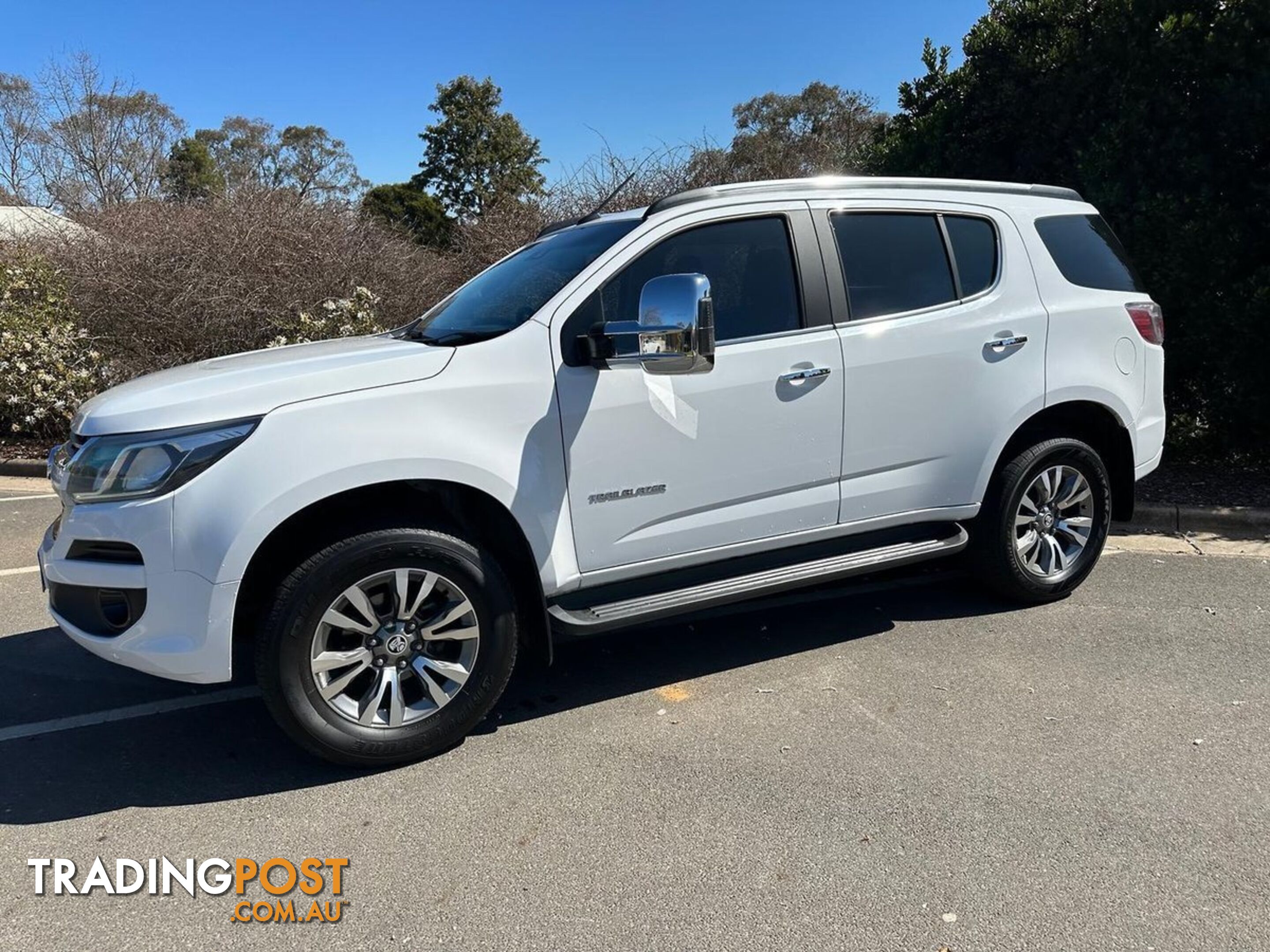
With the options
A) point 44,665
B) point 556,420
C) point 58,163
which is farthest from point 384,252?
point 58,163

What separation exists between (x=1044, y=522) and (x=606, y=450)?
248 centimetres

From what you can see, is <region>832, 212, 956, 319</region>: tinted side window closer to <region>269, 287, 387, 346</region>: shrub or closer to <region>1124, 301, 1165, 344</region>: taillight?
<region>1124, 301, 1165, 344</region>: taillight

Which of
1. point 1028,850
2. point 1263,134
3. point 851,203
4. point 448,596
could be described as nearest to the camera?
point 1028,850

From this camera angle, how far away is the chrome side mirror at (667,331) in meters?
3.16

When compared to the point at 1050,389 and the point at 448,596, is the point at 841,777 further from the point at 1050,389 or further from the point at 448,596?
the point at 1050,389

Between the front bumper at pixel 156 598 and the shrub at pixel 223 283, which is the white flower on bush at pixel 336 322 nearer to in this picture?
the shrub at pixel 223 283

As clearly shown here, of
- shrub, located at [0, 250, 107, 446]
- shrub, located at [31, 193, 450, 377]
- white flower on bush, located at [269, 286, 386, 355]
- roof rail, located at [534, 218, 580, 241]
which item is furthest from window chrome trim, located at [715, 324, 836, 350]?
shrub, located at [0, 250, 107, 446]

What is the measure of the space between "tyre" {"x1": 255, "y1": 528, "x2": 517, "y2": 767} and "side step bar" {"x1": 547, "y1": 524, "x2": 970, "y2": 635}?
293mm

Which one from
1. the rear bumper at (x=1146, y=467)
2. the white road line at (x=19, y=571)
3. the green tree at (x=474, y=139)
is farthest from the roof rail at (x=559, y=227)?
the green tree at (x=474, y=139)

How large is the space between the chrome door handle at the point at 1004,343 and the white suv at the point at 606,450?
0.07 feet

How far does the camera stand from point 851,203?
4102 millimetres

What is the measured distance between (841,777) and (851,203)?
2.45 meters

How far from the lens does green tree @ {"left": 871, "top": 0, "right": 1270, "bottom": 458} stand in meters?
6.66

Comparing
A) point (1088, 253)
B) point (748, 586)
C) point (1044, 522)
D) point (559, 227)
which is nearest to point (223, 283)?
point (559, 227)
